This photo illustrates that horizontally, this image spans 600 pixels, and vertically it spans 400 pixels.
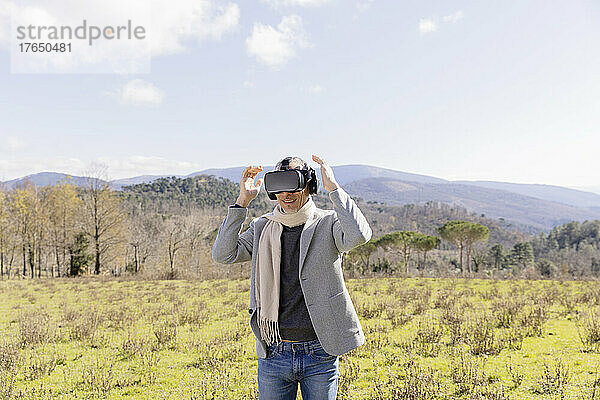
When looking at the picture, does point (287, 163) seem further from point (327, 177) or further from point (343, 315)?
point (343, 315)

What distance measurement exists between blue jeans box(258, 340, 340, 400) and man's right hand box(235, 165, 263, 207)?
30.6 inches

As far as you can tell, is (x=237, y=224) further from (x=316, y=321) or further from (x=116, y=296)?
(x=116, y=296)

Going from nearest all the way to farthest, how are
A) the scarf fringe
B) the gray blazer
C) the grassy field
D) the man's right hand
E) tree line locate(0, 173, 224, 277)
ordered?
the gray blazer → the scarf fringe → the man's right hand → the grassy field → tree line locate(0, 173, 224, 277)

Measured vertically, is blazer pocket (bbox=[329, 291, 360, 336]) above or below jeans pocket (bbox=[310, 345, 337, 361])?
above

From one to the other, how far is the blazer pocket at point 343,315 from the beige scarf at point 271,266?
0.98 ft

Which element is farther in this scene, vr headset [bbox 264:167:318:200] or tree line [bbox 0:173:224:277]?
tree line [bbox 0:173:224:277]

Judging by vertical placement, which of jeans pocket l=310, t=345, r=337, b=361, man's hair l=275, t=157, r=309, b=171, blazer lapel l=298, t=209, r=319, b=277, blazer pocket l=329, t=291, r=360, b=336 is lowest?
jeans pocket l=310, t=345, r=337, b=361

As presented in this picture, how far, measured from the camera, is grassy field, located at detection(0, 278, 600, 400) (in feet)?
14.7

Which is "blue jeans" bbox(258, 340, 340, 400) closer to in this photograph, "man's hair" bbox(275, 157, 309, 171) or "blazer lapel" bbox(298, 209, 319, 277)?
"blazer lapel" bbox(298, 209, 319, 277)

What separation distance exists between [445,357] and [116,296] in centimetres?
1100

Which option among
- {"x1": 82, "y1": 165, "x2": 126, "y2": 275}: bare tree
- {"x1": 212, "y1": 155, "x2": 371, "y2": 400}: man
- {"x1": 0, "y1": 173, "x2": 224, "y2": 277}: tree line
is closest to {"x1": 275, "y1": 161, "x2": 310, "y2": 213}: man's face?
{"x1": 212, "y1": 155, "x2": 371, "y2": 400}: man

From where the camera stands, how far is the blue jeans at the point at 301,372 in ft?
6.48

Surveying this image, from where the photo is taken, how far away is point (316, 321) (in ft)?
6.51

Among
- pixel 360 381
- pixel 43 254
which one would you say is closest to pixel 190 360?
pixel 360 381
